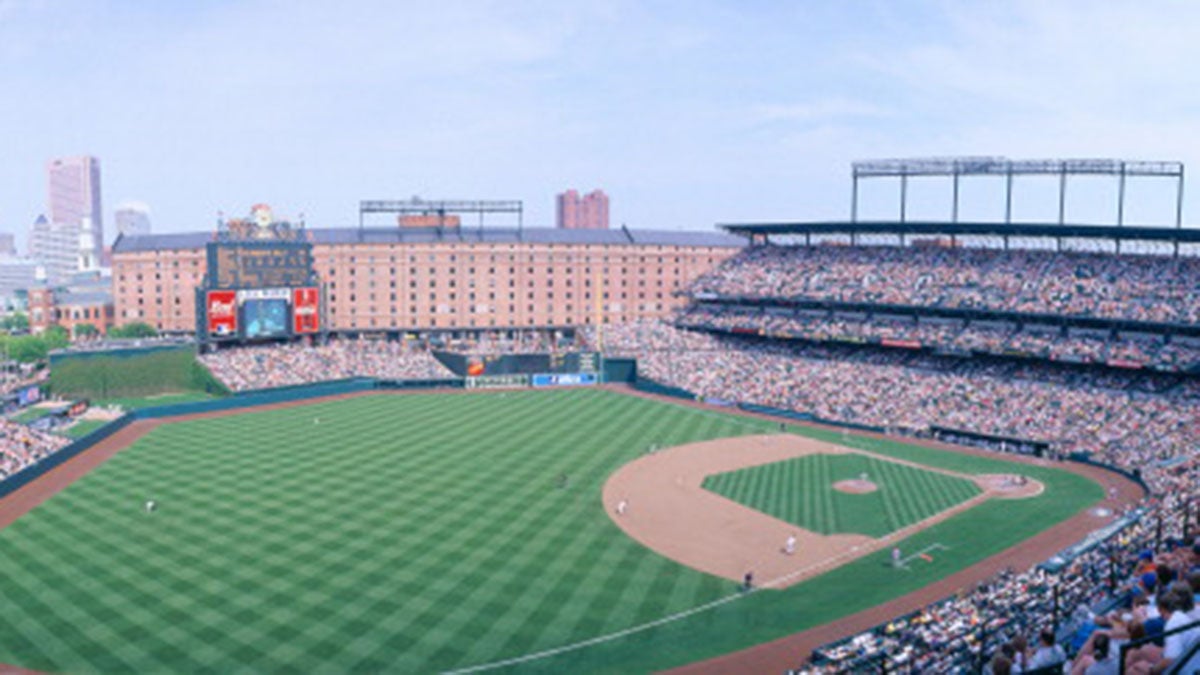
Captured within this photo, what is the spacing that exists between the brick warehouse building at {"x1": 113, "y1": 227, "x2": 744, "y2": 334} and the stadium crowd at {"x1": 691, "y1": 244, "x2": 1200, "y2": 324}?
72.1 ft

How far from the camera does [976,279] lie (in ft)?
227

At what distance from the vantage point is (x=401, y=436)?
5662cm

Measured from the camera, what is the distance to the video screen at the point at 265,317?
76062mm

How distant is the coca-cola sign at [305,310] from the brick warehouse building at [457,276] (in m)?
21.1

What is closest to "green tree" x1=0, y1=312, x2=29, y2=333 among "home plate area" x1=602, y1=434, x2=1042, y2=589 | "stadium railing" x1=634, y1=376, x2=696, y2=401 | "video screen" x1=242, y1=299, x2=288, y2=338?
"video screen" x1=242, y1=299, x2=288, y2=338

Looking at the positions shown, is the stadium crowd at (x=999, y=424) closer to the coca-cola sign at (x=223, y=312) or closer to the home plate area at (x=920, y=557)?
the home plate area at (x=920, y=557)

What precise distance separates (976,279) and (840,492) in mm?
34735

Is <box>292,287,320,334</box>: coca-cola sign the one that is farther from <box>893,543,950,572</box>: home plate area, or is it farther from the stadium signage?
<box>893,543,950,572</box>: home plate area

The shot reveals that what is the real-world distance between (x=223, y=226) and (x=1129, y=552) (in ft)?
250

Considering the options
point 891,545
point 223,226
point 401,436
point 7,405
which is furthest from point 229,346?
point 891,545

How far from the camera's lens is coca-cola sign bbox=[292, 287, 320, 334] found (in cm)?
7919

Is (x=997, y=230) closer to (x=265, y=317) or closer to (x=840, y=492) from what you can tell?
(x=840, y=492)

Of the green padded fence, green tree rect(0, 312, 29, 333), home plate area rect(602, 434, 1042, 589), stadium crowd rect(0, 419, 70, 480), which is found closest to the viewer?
home plate area rect(602, 434, 1042, 589)

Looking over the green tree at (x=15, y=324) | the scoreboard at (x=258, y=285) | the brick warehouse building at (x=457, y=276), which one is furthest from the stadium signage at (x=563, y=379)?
the green tree at (x=15, y=324)
